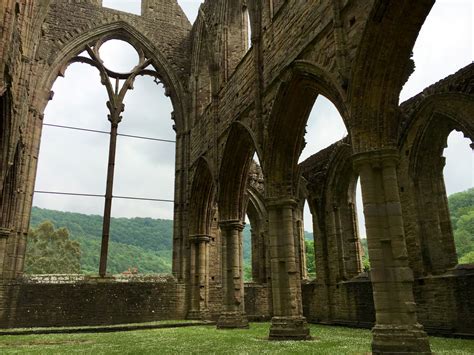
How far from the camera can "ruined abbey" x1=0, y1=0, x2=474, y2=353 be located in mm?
6066

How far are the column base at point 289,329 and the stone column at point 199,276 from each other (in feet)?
19.7

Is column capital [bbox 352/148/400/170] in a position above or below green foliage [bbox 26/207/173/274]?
below

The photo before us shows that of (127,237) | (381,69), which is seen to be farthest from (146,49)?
(127,237)

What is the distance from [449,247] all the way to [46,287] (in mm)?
11165

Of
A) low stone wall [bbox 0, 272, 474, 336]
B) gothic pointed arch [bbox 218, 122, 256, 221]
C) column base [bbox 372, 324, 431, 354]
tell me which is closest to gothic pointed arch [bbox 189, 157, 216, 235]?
low stone wall [bbox 0, 272, 474, 336]

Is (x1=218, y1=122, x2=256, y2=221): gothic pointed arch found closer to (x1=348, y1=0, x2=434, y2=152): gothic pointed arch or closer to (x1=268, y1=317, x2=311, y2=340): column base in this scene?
(x1=268, y1=317, x2=311, y2=340): column base

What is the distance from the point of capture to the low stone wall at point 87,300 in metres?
12.0

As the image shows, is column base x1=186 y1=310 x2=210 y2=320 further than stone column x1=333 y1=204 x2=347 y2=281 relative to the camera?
Yes

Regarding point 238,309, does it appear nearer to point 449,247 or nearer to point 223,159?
point 223,159

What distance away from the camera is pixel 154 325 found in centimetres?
1188

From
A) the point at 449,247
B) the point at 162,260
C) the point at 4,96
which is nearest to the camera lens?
the point at 4,96

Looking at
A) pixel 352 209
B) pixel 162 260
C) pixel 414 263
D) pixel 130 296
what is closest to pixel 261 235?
pixel 352 209

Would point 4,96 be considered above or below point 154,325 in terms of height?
above

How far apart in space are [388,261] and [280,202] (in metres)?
3.47
